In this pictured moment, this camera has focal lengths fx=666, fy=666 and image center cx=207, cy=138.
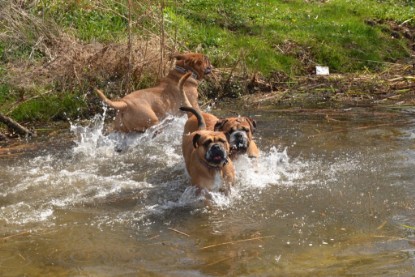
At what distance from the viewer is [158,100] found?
10141 mm

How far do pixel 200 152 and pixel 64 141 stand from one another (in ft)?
11.9

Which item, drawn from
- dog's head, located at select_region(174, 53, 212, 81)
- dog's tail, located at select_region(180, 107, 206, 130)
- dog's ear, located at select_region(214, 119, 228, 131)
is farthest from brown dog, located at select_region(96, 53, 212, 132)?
dog's ear, located at select_region(214, 119, 228, 131)

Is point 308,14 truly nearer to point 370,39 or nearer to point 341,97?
point 370,39

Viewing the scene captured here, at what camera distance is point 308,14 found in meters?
16.5

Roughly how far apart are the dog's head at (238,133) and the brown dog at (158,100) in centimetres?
236

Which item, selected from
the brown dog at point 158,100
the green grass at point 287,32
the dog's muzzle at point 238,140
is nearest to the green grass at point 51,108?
the brown dog at point 158,100

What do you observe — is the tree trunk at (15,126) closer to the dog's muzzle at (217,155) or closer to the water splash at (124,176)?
the water splash at (124,176)

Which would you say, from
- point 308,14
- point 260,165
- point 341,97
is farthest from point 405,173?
point 308,14

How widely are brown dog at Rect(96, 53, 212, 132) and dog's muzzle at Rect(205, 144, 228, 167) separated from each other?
2.87 meters

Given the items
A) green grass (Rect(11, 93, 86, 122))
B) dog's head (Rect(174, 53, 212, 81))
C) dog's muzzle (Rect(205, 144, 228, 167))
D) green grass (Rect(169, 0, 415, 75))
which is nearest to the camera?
dog's muzzle (Rect(205, 144, 228, 167))

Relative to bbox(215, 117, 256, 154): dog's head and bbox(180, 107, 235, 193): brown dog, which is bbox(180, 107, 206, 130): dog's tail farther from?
bbox(180, 107, 235, 193): brown dog

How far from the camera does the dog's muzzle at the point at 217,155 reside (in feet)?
22.4

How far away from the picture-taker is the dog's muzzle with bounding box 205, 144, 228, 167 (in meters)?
6.81

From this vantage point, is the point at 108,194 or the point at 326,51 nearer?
the point at 108,194
